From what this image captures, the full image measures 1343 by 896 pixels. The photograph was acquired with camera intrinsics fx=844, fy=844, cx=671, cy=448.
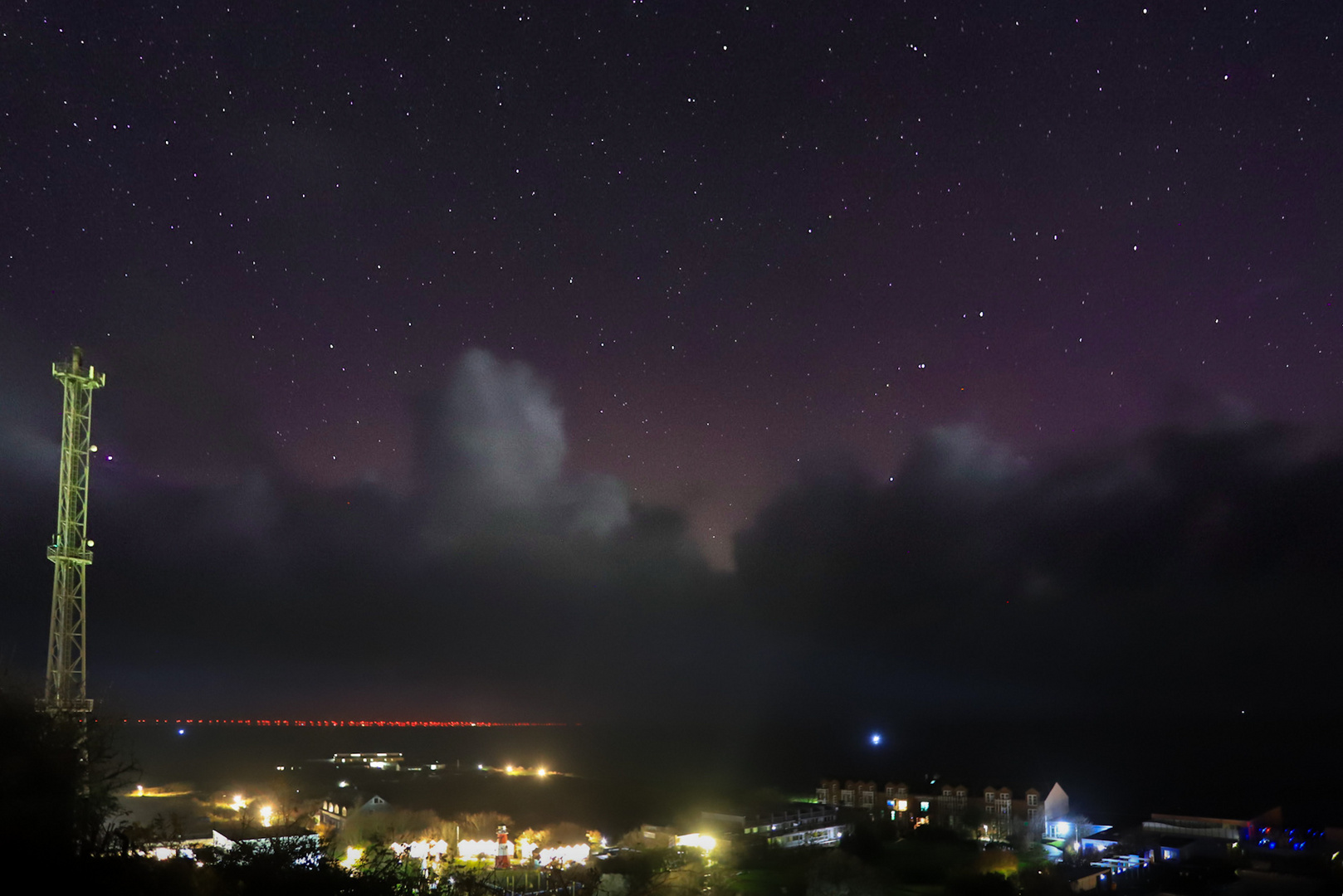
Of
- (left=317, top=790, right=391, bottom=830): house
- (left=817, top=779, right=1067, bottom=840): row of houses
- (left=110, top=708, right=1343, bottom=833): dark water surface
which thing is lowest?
(left=110, top=708, right=1343, bottom=833): dark water surface

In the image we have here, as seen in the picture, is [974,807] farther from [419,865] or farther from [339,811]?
[419,865]

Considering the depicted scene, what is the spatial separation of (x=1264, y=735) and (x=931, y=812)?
15222 cm

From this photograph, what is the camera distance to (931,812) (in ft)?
116

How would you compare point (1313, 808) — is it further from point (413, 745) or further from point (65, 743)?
point (413, 745)

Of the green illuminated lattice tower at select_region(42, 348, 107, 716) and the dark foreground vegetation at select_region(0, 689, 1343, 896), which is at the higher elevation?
the green illuminated lattice tower at select_region(42, 348, 107, 716)

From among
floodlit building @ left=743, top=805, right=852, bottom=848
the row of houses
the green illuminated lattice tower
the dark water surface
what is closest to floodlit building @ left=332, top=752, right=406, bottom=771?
the dark water surface

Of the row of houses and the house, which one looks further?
the row of houses

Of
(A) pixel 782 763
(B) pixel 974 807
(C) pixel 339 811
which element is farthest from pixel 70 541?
(A) pixel 782 763

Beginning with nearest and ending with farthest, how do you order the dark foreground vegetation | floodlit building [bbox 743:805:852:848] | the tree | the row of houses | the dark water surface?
the tree < the dark foreground vegetation < floodlit building [bbox 743:805:852:848] < the row of houses < the dark water surface

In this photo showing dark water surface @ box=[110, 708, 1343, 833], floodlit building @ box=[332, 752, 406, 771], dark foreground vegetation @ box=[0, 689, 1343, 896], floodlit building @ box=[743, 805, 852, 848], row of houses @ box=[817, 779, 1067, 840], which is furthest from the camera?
floodlit building @ box=[332, 752, 406, 771]

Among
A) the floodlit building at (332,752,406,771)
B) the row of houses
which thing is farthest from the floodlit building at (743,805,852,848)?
the floodlit building at (332,752,406,771)

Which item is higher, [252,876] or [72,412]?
[72,412]

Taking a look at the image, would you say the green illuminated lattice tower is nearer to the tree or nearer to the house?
the tree

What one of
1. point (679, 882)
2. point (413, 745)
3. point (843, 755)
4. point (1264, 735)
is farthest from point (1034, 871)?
point (1264, 735)
